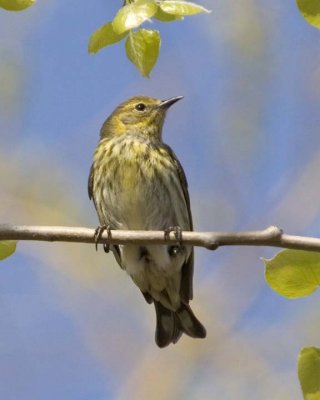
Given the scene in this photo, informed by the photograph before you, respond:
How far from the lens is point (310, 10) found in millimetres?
2072

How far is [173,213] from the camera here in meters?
6.46

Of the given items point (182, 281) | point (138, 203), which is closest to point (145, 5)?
point (138, 203)

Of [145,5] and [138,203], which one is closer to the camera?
[145,5]

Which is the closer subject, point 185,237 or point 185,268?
point 185,237

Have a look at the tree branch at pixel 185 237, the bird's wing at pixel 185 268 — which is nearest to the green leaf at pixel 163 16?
the tree branch at pixel 185 237

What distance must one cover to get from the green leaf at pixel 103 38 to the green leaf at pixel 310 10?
0.59 metres

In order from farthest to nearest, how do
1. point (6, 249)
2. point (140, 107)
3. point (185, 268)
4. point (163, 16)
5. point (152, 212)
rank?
point (140, 107) < point (185, 268) < point (152, 212) < point (6, 249) < point (163, 16)

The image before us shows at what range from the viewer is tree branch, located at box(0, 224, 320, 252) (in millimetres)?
2834

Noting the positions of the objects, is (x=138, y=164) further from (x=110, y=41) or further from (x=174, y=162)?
(x=110, y=41)

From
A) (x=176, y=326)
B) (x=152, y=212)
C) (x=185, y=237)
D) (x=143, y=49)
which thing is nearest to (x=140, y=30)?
(x=143, y=49)

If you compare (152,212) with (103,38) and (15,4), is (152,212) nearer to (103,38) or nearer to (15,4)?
(103,38)

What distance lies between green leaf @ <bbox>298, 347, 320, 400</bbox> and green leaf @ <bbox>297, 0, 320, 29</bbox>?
2.78ft

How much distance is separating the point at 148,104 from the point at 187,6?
17.4ft

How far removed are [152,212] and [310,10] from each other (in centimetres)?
437
